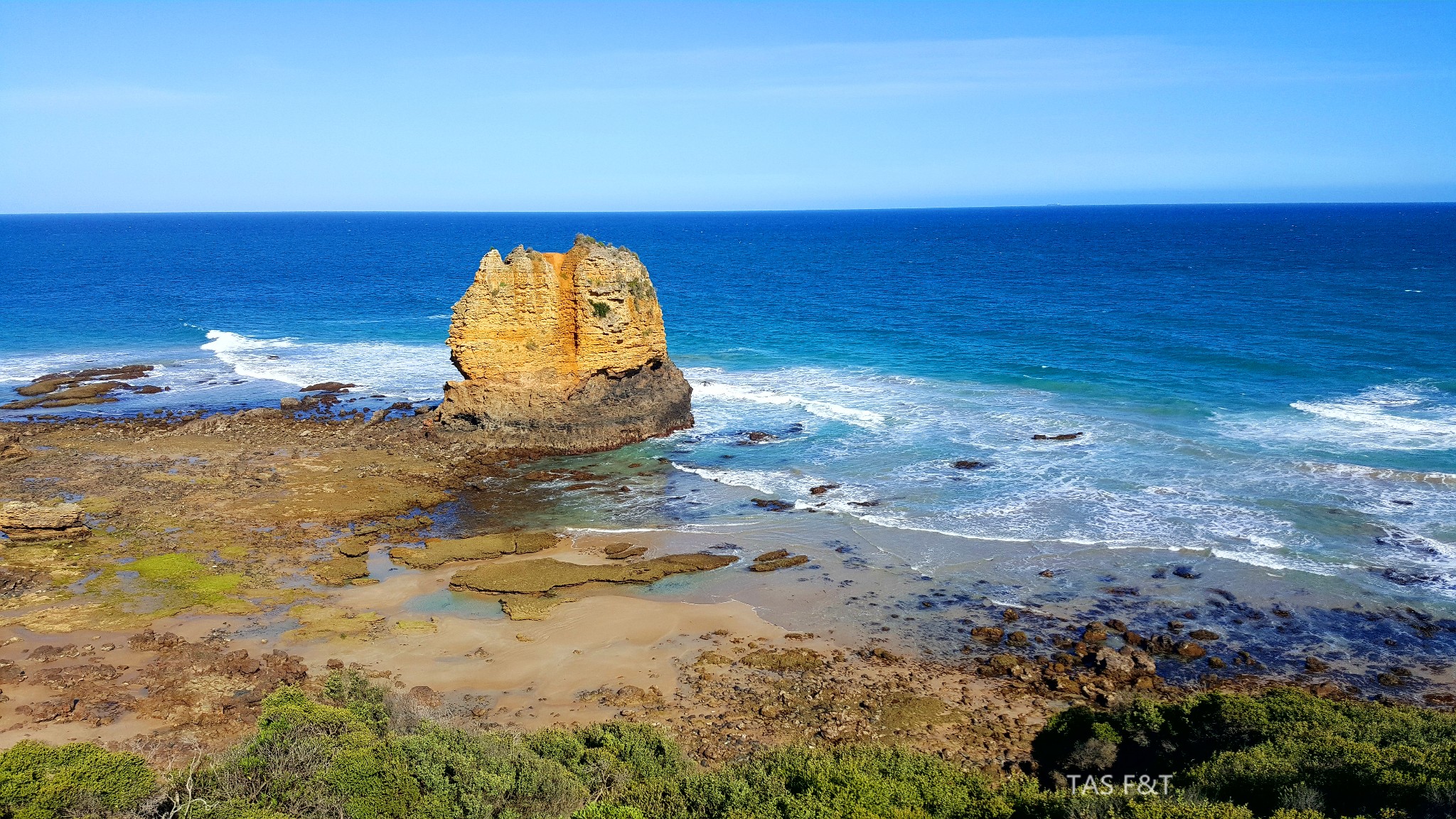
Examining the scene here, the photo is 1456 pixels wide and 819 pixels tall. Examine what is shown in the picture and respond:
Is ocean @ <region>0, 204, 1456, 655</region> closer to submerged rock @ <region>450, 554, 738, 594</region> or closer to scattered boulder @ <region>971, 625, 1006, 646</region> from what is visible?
scattered boulder @ <region>971, 625, 1006, 646</region>

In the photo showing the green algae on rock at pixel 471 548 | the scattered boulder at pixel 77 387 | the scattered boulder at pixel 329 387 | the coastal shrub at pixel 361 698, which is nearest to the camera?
the coastal shrub at pixel 361 698

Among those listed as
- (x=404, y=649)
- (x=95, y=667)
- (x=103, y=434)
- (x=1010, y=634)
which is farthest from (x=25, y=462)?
(x=1010, y=634)

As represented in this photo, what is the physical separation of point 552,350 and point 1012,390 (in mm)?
23190

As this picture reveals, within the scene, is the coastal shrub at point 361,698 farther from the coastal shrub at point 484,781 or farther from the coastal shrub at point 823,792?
the coastal shrub at point 823,792

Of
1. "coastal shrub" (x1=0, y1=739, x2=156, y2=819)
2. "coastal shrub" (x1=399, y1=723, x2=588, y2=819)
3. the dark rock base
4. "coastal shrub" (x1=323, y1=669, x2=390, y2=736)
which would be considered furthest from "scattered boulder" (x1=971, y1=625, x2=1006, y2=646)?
the dark rock base

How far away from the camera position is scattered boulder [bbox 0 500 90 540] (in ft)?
86.8

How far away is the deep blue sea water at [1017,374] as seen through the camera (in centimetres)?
2883

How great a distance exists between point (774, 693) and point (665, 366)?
22510mm

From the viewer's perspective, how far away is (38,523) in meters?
26.5

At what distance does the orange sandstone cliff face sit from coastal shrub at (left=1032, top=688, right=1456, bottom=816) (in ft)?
79.1

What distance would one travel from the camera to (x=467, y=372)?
121ft

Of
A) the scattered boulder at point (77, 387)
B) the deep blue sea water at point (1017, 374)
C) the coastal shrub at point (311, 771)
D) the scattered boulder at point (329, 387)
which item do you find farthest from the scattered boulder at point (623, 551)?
the scattered boulder at point (77, 387)

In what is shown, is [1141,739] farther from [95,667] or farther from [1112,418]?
[1112,418]

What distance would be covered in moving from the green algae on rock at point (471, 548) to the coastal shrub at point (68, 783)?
12214mm
